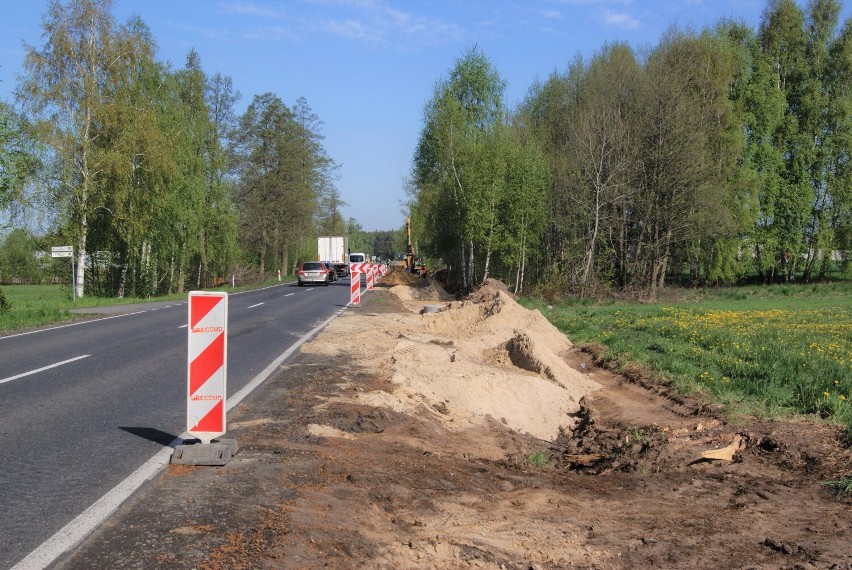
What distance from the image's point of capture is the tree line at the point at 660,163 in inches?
1384

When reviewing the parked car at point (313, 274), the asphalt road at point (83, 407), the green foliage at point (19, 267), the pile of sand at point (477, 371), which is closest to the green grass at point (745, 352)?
the pile of sand at point (477, 371)

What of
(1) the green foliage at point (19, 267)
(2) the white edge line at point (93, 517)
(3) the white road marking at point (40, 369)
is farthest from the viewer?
(1) the green foliage at point (19, 267)

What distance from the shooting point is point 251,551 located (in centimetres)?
422

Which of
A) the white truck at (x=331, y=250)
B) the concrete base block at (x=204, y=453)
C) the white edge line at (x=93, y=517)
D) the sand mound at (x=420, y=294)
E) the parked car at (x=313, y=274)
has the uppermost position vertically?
the white truck at (x=331, y=250)

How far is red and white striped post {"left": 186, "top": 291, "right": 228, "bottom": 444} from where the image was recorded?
630 centimetres

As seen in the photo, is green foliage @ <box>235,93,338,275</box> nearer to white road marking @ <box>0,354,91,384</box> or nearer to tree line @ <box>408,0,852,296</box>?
tree line @ <box>408,0,852,296</box>

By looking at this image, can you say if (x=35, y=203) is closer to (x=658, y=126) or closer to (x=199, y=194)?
(x=199, y=194)

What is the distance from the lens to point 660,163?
34906 millimetres

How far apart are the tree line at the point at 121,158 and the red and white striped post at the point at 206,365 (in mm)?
20108

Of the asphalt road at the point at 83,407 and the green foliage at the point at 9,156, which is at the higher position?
the green foliage at the point at 9,156

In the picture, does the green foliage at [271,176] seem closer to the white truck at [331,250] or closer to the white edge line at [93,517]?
the white truck at [331,250]

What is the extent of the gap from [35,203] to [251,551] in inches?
1294

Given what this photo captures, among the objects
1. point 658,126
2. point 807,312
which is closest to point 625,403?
point 807,312

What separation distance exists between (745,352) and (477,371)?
527cm
